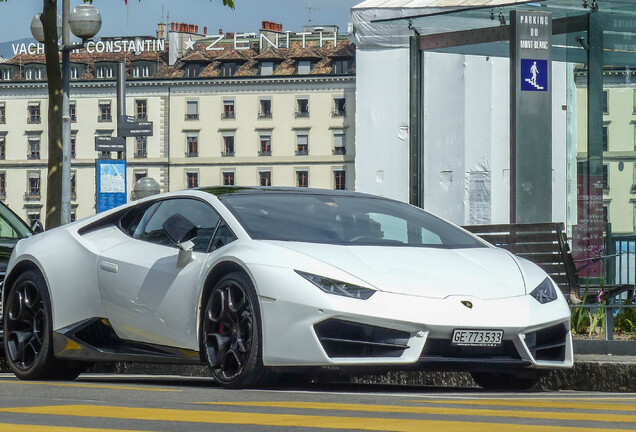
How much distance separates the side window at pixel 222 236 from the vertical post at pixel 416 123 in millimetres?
8365

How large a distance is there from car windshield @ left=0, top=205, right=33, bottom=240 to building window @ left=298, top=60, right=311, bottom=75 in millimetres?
117949

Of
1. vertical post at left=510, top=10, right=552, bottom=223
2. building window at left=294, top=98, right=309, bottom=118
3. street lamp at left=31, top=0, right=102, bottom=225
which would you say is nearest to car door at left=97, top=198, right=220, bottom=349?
vertical post at left=510, top=10, right=552, bottom=223

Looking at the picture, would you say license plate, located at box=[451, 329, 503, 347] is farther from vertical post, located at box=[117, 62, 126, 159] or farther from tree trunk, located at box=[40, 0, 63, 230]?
vertical post, located at box=[117, 62, 126, 159]

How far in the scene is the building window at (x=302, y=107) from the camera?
128 metres

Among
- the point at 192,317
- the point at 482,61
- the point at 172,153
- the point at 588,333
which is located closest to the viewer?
the point at 192,317

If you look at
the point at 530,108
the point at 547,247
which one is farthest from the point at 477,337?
the point at 530,108

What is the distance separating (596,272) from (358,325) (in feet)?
22.3

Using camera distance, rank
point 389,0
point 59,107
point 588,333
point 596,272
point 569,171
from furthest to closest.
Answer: point 389,0
point 59,107
point 569,171
point 596,272
point 588,333

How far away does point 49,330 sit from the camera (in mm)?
8859

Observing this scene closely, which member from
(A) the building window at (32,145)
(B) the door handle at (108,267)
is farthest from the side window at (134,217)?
(A) the building window at (32,145)

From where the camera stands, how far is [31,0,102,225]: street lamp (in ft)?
67.2

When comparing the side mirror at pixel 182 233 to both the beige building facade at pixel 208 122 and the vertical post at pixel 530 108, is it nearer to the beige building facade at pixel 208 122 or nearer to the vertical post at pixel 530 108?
the vertical post at pixel 530 108

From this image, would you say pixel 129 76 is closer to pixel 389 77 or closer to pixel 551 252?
pixel 389 77

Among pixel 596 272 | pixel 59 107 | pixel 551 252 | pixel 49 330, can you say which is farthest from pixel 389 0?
pixel 49 330
